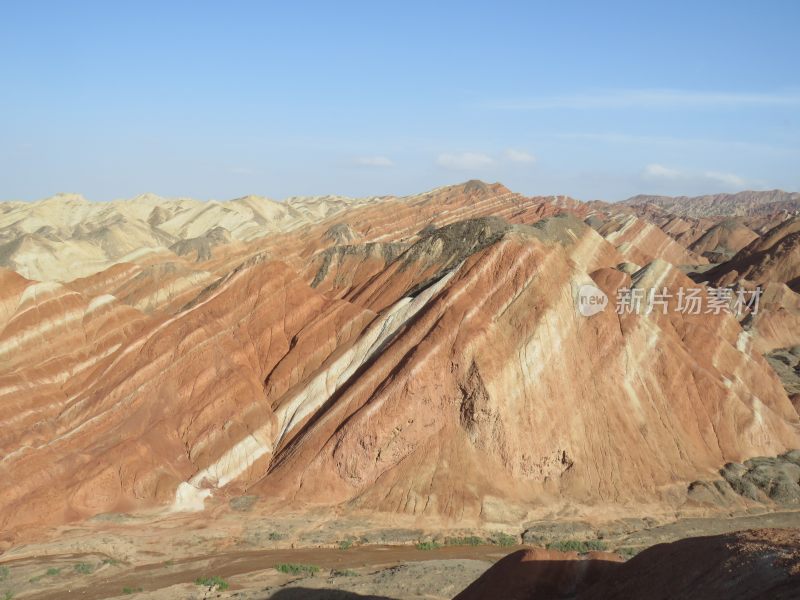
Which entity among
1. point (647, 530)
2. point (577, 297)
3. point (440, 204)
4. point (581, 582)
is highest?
point (440, 204)

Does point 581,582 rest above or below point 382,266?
below

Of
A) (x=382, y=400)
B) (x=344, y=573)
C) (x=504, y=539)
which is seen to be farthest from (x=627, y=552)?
(x=382, y=400)

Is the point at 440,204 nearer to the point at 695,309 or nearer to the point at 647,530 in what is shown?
the point at 695,309

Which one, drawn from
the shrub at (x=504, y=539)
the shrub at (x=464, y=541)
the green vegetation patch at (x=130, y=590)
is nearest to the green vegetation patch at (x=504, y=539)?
the shrub at (x=504, y=539)

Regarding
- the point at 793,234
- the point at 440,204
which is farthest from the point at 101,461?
the point at 793,234

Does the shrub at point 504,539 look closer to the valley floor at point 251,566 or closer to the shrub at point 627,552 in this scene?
the valley floor at point 251,566
